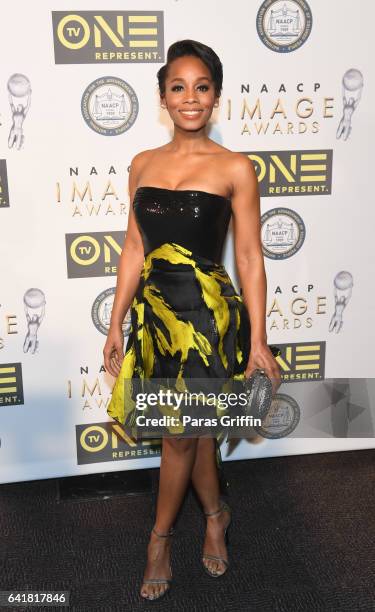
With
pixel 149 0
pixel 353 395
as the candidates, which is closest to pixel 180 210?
pixel 149 0

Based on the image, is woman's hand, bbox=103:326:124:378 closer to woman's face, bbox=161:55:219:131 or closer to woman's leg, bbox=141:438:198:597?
woman's leg, bbox=141:438:198:597

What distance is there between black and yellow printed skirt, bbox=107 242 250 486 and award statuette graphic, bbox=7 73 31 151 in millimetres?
868

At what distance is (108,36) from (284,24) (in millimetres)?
728

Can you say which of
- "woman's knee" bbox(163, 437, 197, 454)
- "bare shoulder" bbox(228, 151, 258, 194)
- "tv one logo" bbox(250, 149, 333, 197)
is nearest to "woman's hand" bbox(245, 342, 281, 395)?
"woman's knee" bbox(163, 437, 197, 454)

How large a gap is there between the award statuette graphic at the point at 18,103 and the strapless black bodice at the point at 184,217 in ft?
2.51

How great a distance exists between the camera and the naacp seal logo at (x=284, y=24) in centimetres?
271

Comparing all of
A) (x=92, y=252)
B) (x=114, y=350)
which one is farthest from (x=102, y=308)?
(x=114, y=350)

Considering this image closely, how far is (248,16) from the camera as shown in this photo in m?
2.69

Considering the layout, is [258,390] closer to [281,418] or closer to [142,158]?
[142,158]

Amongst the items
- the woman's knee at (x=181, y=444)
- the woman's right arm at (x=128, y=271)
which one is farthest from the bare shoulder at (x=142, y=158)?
the woman's knee at (x=181, y=444)

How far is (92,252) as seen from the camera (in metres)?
2.80

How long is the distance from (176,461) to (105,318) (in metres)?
0.88

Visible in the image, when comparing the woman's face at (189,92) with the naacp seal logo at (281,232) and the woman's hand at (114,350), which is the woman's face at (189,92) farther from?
the naacp seal logo at (281,232)

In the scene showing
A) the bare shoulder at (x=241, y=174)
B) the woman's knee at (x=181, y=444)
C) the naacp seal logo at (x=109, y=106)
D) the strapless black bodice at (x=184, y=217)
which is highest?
the naacp seal logo at (x=109, y=106)
